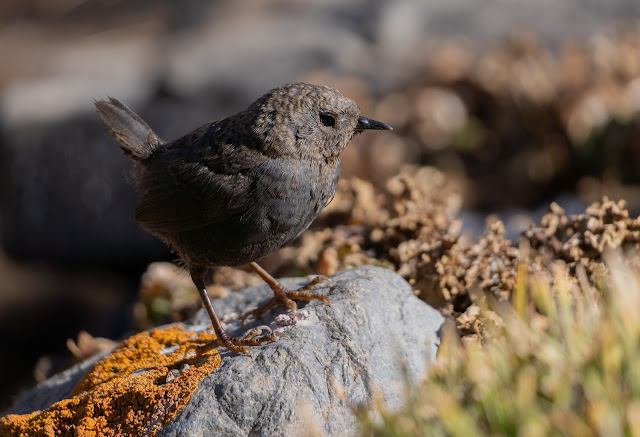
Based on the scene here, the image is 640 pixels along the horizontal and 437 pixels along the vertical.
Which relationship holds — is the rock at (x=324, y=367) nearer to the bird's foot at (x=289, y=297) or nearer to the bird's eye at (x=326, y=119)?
the bird's foot at (x=289, y=297)

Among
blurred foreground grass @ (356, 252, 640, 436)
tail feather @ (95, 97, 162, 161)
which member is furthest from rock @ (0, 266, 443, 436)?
tail feather @ (95, 97, 162, 161)

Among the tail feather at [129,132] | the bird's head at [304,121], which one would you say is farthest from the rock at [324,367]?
the tail feather at [129,132]

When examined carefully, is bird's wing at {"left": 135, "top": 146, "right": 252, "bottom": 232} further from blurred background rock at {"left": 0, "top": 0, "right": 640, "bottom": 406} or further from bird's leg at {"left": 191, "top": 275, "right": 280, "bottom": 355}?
blurred background rock at {"left": 0, "top": 0, "right": 640, "bottom": 406}

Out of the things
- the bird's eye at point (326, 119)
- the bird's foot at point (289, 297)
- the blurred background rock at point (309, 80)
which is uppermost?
the blurred background rock at point (309, 80)

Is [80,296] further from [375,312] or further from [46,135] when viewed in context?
[375,312]

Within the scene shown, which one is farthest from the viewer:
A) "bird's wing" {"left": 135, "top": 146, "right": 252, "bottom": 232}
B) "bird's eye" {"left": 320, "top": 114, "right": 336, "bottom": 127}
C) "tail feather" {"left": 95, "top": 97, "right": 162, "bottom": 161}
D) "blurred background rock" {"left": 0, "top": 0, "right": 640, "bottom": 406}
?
"blurred background rock" {"left": 0, "top": 0, "right": 640, "bottom": 406}

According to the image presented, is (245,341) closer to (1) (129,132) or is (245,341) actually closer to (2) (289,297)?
(2) (289,297)
